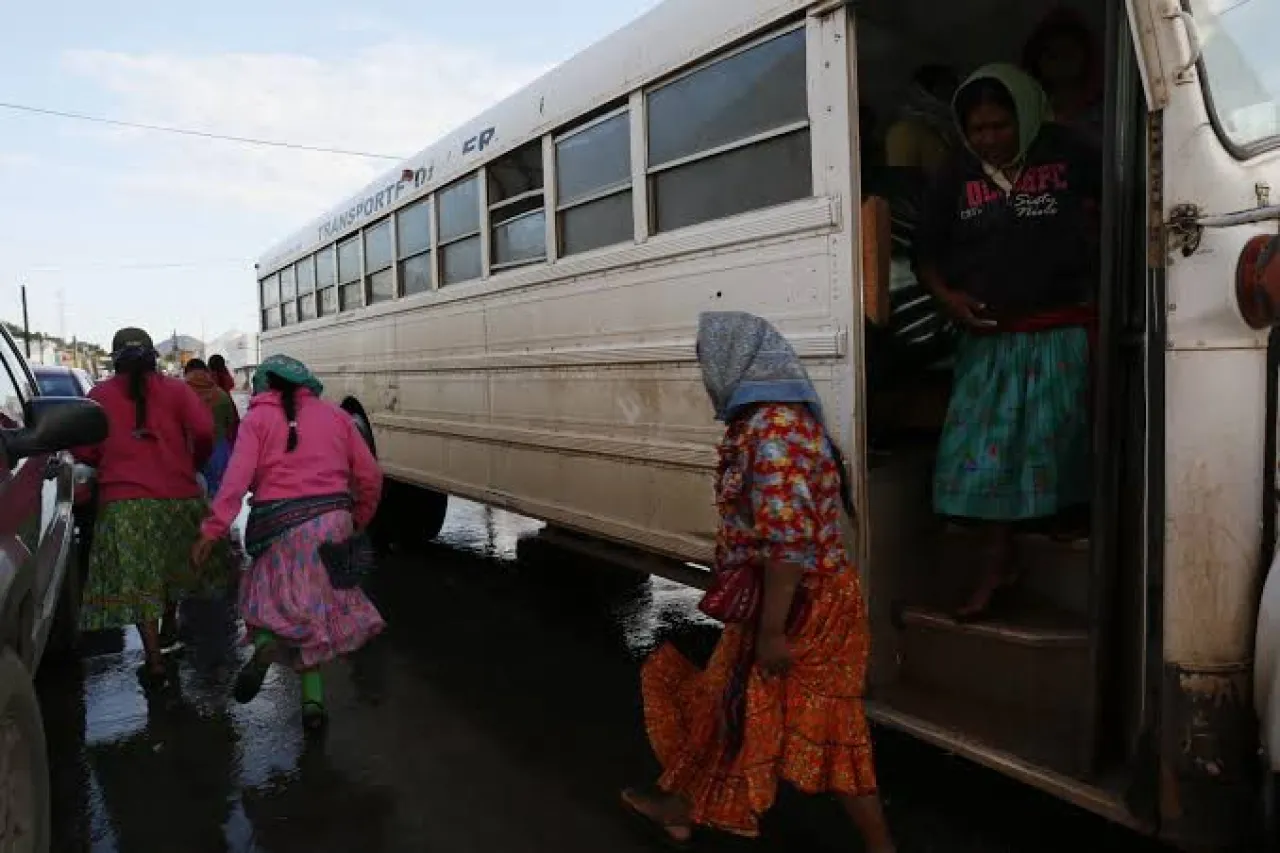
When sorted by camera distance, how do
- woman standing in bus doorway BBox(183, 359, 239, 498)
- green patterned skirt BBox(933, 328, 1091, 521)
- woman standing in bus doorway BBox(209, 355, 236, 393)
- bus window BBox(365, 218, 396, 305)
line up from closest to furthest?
green patterned skirt BBox(933, 328, 1091, 521)
bus window BBox(365, 218, 396, 305)
woman standing in bus doorway BBox(183, 359, 239, 498)
woman standing in bus doorway BBox(209, 355, 236, 393)

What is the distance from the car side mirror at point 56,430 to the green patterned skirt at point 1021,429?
7.67ft

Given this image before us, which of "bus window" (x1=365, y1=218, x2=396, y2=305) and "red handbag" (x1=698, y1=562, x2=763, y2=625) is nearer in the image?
"red handbag" (x1=698, y1=562, x2=763, y2=625)

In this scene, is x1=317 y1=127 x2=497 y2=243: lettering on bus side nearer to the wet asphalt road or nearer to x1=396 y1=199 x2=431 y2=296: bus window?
x1=396 y1=199 x2=431 y2=296: bus window

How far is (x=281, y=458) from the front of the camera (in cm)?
343

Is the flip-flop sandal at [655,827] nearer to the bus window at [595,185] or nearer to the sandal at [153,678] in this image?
the bus window at [595,185]

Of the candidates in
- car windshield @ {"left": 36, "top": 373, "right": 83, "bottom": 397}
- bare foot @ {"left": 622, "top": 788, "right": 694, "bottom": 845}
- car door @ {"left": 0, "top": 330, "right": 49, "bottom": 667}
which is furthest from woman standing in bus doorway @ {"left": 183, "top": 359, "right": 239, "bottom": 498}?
bare foot @ {"left": 622, "top": 788, "right": 694, "bottom": 845}

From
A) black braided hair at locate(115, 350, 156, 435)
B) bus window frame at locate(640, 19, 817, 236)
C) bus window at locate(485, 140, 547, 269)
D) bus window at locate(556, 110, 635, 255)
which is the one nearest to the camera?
bus window frame at locate(640, 19, 817, 236)

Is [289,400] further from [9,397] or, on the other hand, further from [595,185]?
[595,185]

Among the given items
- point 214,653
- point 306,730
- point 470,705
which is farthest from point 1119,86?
point 214,653

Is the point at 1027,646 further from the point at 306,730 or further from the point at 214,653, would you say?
the point at 214,653

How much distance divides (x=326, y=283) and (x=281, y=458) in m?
4.44

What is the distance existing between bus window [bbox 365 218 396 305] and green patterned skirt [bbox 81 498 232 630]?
2.44 m

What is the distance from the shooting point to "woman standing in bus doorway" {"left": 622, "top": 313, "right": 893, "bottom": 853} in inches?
86.1

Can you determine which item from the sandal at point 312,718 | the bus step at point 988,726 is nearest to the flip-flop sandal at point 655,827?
the bus step at point 988,726
